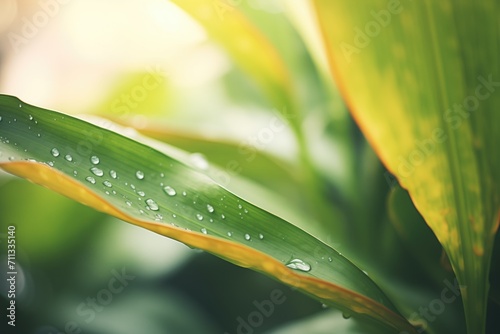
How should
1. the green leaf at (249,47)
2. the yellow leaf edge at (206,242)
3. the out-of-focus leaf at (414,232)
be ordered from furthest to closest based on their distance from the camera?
the green leaf at (249,47) → the out-of-focus leaf at (414,232) → the yellow leaf edge at (206,242)

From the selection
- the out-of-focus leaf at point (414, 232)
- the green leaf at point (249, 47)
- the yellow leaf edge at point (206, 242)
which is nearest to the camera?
the yellow leaf edge at point (206, 242)
